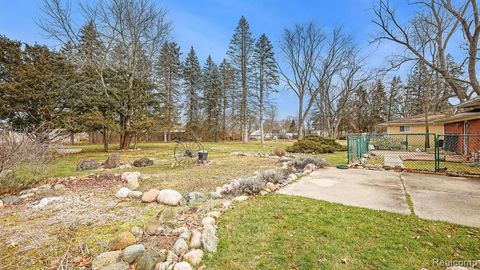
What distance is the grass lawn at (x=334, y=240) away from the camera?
7.34 feet

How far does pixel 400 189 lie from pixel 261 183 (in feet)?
10.1

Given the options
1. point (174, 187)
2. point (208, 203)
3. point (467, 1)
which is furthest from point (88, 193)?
point (467, 1)

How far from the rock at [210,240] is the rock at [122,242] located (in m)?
0.86

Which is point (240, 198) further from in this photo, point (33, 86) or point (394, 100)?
point (394, 100)

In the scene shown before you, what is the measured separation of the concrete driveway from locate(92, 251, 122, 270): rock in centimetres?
316

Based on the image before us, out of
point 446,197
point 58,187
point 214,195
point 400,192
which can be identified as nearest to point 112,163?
point 58,187

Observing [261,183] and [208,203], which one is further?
[261,183]

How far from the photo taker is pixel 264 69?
78.2 ft

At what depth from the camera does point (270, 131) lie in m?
48.4

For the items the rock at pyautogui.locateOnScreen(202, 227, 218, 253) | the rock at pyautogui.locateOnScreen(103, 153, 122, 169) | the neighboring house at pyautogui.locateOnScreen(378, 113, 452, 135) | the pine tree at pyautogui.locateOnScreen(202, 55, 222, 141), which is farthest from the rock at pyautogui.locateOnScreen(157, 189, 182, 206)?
the pine tree at pyautogui.locateOnScreen(202, 55, 222, 141)

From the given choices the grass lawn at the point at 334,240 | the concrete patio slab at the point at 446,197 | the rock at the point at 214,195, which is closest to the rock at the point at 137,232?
the grass lawn at the point at 334,240

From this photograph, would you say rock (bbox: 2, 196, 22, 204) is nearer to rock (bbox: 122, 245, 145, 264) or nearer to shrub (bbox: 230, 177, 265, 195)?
A: rock (bbox: 122, 245, 145, 264)

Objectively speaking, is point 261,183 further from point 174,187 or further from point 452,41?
point 452,41

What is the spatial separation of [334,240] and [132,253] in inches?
90.3
